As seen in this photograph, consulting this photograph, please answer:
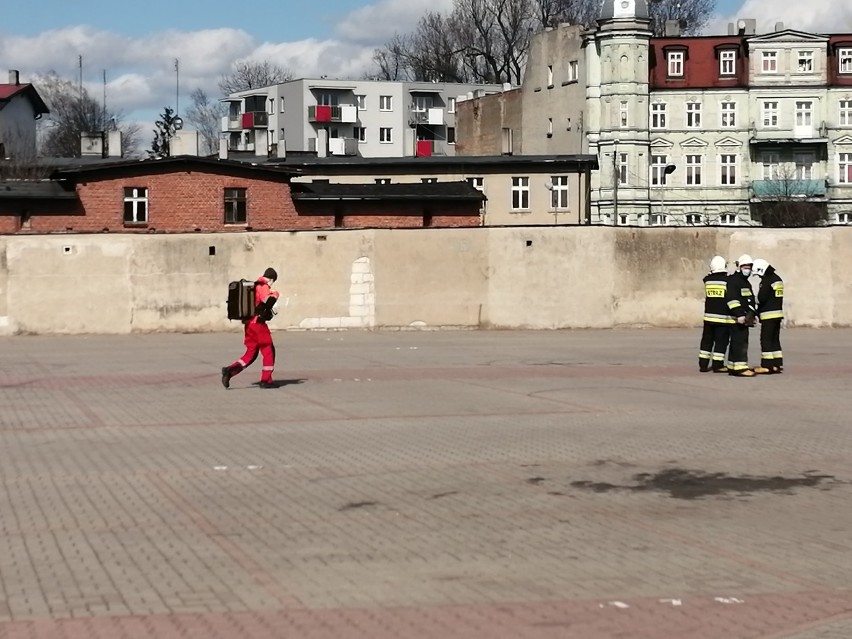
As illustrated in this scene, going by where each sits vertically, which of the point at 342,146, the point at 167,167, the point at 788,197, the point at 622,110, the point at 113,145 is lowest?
the point at 167,167

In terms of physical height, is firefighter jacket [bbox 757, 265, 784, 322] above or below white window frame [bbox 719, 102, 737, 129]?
below

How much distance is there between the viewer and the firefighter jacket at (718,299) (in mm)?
21078

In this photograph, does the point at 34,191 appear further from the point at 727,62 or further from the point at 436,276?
the point at 727,62

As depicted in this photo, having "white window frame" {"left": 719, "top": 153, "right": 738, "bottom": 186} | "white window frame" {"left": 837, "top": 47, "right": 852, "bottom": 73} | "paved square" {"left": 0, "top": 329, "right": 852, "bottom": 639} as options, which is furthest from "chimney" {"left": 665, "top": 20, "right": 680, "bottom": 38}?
"paved square" {"left": 0, "top": 329, "right": 852, "bottom": 639}

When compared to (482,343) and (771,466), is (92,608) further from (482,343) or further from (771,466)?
(482,343)

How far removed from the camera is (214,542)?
8867 mm

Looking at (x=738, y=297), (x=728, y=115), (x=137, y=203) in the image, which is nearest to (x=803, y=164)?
(x=728, y=115)

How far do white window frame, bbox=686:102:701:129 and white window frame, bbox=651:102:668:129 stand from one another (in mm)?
1271

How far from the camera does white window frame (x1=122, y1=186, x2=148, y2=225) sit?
48.8m

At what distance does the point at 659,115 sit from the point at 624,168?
401cm

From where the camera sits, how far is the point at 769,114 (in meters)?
83.3

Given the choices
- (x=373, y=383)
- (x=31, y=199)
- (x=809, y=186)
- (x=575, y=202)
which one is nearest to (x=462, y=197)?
(x=31, y=199)

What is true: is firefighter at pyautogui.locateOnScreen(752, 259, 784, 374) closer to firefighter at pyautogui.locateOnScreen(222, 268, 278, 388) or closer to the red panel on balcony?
firefighter at pyautogui.locateOnScreen(222, 268, 278, 388)

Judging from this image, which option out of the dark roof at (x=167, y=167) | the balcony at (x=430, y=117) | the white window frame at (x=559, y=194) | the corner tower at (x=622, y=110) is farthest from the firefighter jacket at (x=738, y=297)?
the balcony at (x=430, y=117)
